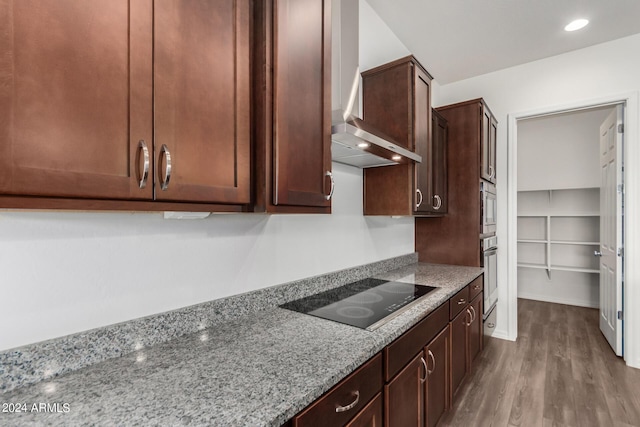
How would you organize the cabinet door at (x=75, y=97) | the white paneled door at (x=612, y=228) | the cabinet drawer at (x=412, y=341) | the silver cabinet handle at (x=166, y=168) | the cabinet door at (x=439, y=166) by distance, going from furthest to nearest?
1. the white paneled door at (x=612, y=228)
2. the cabinet door at (x=439, y=166)
3. the cabinet drawer at (x=412, y=341)
4. the silver cabinet handle at (x=166, y=168)
5. the cabinet door at (x=75, y=97)

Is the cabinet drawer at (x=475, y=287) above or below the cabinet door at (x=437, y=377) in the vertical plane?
above

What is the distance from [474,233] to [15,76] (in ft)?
9.75

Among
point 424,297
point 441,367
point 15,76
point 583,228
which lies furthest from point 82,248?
point 583,228

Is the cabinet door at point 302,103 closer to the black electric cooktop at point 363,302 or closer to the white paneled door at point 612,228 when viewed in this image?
the black electric cooktop at point 363,302

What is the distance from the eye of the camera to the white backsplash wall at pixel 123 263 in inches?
33.7

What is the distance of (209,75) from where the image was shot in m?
0.96

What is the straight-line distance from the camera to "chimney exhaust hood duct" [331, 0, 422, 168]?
1468 millimetres

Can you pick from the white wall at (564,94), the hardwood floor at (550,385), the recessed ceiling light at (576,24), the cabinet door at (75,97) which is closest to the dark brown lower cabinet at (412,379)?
the hardwood floor at (550,385)

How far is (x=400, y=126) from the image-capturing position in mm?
2230

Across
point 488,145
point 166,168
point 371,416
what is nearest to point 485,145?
point 488,145

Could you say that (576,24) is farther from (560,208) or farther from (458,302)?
(560,208)

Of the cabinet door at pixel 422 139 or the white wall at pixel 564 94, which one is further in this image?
the white wall at pixel 564 94

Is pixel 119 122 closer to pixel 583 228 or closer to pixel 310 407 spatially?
pixel 310 407

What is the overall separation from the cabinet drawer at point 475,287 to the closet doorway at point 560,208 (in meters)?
2.58
